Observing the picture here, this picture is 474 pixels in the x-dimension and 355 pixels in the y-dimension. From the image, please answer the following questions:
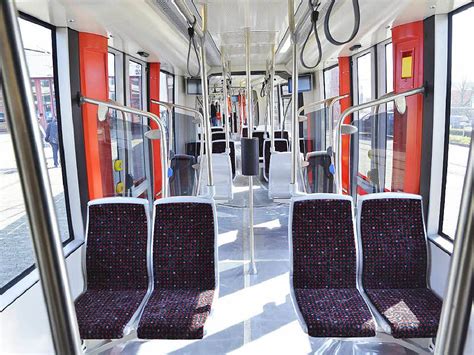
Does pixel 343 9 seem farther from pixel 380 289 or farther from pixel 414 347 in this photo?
pixel 414 347

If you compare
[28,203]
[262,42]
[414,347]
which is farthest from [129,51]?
[28,203]

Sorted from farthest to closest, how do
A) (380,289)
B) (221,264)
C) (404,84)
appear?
1. (221,264)
2. (404,84)
3. (380,289)

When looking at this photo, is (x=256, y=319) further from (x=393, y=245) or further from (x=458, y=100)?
(x=458, y=100)

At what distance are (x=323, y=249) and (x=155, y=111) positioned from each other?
2899mm

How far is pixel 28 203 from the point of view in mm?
386

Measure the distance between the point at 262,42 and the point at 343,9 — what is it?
2197mm

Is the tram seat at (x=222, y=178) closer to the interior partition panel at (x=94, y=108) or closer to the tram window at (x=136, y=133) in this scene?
the tram window at (x=136, y=133)

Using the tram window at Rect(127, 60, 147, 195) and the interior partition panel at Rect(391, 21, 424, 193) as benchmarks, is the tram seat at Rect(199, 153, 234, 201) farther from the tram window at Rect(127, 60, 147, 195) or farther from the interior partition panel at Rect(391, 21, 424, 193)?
the interior partition panel at Rect(391, 21, 424, 193)

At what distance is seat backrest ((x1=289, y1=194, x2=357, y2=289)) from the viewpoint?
2.37 meters

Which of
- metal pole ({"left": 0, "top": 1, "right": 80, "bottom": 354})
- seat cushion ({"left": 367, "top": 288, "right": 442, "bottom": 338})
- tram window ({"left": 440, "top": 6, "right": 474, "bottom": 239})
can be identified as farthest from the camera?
tram window ({"left": 440, "top": 6, "right": 474, "bottom": 239})

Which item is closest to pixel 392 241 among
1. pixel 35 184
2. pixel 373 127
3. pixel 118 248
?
pixel 118 248

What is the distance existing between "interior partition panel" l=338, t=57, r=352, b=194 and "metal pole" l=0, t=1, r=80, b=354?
156 inches

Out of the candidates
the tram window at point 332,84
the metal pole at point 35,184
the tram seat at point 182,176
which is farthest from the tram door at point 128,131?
the metal pole at point 35,184

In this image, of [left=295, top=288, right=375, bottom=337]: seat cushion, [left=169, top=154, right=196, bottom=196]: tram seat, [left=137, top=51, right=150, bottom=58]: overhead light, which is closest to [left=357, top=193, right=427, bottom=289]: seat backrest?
[left=295, top=288, right=375, bottom=337]: seat cushion
